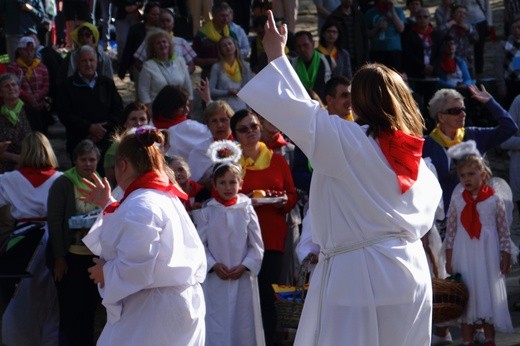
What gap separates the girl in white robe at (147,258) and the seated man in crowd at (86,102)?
16.8ft

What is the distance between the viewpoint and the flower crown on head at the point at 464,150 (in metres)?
9.42

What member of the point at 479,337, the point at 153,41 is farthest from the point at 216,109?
the point at 479,337

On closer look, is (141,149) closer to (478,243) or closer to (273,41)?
(273,41)

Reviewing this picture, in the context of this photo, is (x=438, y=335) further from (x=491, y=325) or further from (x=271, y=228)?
(x=271, y=228)

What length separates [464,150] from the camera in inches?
372

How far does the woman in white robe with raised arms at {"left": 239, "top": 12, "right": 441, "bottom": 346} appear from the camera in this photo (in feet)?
17.4

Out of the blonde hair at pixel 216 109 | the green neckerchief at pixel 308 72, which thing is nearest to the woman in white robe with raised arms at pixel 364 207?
the blonde hair at pixel 216 109

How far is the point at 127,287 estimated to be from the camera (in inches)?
238

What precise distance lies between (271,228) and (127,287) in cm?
343

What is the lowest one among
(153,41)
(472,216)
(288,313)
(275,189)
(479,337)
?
(479,337)

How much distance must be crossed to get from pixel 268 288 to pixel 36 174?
209 centimetres

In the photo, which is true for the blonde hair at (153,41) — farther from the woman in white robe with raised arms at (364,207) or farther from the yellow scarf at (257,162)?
the woman in white robe with raised arms at (364,207)

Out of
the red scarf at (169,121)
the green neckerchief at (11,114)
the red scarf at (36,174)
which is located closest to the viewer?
the red scarf at (36,174)

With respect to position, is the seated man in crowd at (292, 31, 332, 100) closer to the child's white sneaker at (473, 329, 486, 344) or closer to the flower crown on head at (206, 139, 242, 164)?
the flower crown on head at (206, 139, 242, 164)
